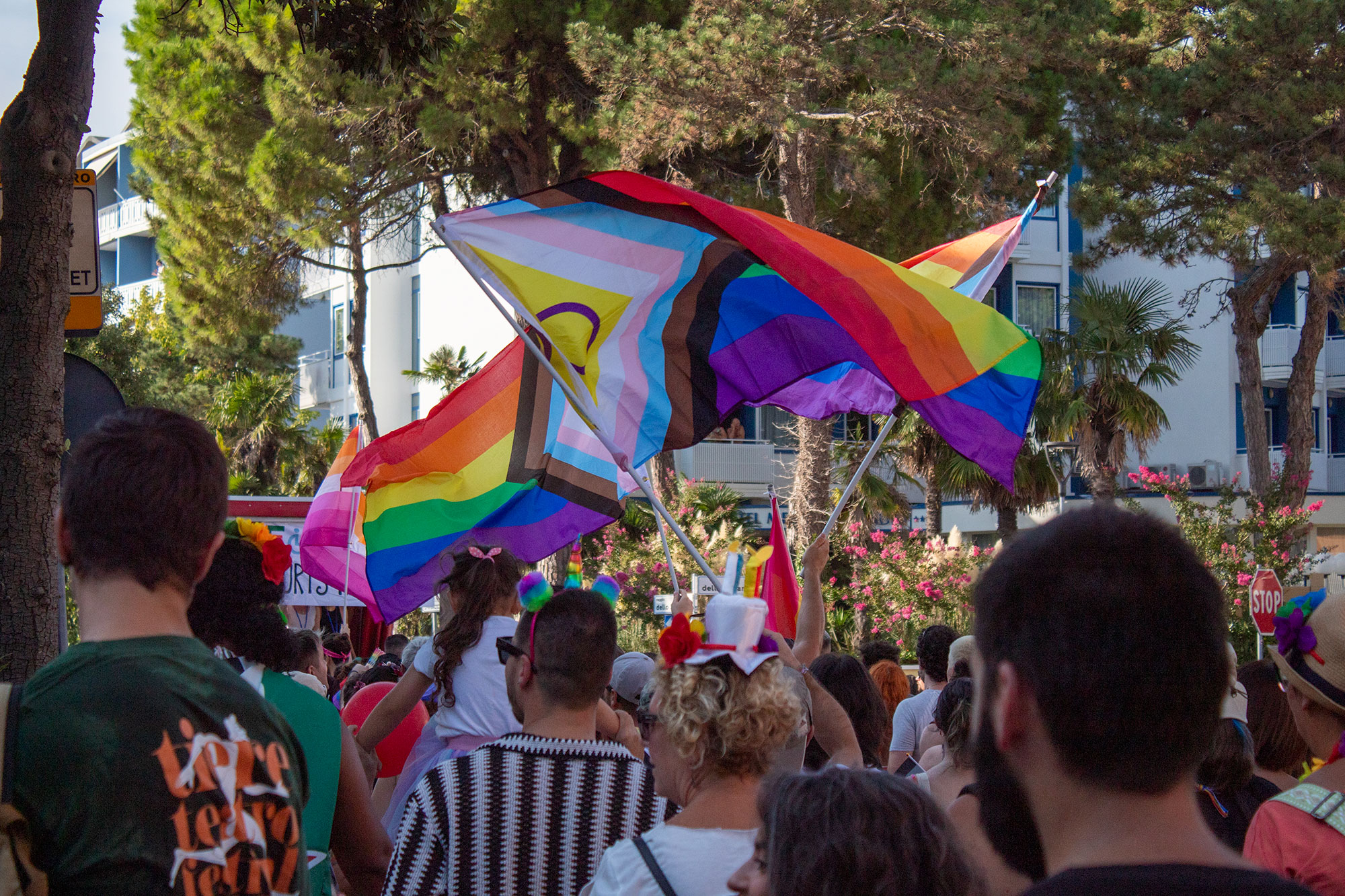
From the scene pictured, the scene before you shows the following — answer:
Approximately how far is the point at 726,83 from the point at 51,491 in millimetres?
12794

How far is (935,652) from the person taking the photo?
7.02 meters

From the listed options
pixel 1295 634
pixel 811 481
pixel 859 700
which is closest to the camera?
pixel 1295 634

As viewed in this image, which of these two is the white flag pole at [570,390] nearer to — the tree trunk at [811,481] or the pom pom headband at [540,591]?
the pom pom headband at [540,591]


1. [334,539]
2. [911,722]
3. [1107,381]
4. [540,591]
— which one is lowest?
[911,722]

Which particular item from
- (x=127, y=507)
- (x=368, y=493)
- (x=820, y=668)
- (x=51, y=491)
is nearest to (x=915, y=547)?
(x=368, y=493)

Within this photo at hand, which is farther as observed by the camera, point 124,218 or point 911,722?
point 124,218

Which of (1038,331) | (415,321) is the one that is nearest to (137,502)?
(1038,331)

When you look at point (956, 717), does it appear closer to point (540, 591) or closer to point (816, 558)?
point (816, 558)

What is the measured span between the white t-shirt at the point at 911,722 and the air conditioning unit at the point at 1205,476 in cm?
2490

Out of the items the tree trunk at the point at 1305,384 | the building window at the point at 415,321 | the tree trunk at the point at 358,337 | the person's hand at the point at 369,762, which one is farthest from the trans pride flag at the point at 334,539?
the building window at the point at 415,321

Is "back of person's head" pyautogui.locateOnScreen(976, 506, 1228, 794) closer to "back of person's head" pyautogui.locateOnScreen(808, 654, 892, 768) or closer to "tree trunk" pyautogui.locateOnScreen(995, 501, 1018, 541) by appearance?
"back of person's head" pyautogui.locateOnScreen(808, 654, 892, 768)

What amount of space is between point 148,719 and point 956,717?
9.18 ft

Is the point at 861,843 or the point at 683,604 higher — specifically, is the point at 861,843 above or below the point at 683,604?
below

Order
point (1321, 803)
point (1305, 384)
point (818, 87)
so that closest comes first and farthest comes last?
point (1321, 803) < point (818, 87) < point (1305, 384)
